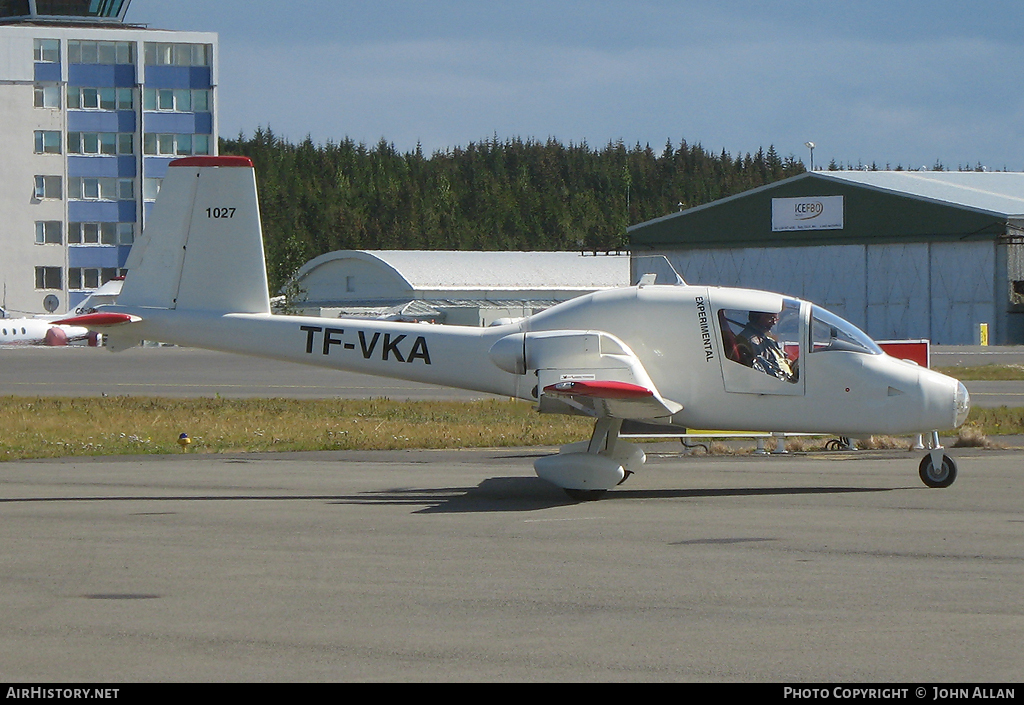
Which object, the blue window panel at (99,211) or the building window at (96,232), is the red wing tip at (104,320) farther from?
the blue window panel at (99,211)

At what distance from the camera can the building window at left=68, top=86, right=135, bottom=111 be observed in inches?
3253

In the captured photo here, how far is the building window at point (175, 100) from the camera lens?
8331 cm

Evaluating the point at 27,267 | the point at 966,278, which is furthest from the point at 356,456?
the point at 27,267

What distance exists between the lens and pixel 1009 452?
19359mm

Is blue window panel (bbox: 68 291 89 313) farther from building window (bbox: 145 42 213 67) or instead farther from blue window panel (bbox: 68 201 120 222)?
building window (bbox: 145 42 213 67)

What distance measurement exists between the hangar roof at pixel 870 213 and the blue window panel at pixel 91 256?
112 ft

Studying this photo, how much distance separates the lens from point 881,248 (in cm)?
6581

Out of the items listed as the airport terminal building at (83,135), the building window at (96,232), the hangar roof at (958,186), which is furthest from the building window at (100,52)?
the hangar roof at (958,186)

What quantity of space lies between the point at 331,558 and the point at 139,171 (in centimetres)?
7834

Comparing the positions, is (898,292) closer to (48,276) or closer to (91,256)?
(91,256)

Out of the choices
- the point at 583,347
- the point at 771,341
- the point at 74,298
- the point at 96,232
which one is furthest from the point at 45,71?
the point at 771,341

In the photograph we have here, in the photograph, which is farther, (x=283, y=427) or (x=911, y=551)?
(x=283, y=427)

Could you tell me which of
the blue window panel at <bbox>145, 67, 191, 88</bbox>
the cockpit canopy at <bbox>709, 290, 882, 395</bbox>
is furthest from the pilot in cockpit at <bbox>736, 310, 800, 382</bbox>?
the blue window panel at <bbox>145, 67, 191, 88</bbox>

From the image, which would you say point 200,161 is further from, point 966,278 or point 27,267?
point 27,267
